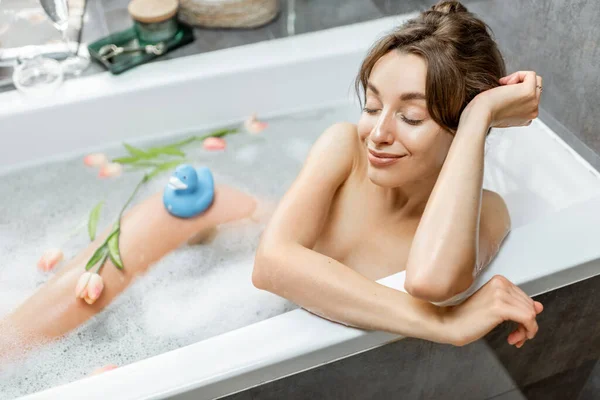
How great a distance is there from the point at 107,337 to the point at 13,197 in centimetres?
53

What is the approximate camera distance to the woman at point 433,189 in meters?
0.90

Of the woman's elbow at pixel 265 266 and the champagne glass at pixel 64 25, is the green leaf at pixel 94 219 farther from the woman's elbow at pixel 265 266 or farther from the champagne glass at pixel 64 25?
the woman's elbow at pixel 265 266

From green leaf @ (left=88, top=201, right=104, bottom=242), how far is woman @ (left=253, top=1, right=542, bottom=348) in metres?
0.60

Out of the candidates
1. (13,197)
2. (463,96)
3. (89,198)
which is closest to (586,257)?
(463,96)

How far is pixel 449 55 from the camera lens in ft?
3.01

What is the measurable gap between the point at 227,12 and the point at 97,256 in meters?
0.88

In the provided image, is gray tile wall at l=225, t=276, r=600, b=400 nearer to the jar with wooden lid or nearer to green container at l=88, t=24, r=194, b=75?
green container at l=88, t=24, r=194, b=75

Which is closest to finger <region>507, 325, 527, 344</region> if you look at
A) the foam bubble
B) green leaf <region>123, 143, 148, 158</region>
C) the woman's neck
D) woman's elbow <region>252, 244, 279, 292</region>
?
the woman's neck

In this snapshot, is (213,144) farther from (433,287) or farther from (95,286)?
(433,287)

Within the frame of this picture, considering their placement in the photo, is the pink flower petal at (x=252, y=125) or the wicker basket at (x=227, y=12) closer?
the pink flower petal at (x=252, y=125)

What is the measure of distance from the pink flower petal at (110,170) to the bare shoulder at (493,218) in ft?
3.20

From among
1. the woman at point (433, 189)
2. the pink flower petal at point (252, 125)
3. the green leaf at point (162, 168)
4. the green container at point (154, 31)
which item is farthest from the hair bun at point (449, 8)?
the green container at point (154, 31)

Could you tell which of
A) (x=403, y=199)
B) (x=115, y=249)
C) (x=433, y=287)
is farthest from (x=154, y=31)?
(x=433, y=287)

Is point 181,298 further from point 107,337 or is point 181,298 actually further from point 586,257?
point 586,257
